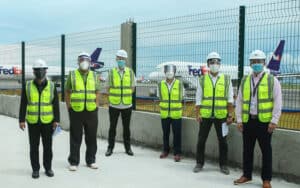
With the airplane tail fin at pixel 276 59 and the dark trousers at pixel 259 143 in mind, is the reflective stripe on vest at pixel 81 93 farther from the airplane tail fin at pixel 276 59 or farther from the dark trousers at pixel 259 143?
the airplane tail fin at pixel 276 59

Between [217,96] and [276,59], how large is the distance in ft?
3.68

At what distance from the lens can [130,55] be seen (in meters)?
10.7

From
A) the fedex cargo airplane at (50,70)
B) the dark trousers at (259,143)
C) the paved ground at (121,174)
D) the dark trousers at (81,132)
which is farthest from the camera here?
the fedex cargo airplane at (50,70)

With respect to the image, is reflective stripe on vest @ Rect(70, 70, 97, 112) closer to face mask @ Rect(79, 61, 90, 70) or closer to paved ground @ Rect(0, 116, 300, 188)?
face mask @ Rect(79, 61, 90, 70)

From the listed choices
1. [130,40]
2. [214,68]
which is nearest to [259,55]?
[214,68]

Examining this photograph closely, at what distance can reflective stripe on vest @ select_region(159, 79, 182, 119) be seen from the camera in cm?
882

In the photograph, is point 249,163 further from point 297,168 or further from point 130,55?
point 130,55

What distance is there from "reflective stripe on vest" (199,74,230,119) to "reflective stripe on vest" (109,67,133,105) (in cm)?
193

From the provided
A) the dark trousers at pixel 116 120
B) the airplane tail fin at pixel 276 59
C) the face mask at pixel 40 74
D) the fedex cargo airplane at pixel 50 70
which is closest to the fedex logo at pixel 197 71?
the dark trousers at pixel 116 120

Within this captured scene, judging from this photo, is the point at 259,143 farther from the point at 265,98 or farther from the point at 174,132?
the point at 174,132

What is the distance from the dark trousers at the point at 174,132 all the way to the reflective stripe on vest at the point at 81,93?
1.63 m

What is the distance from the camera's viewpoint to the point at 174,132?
29.1 ft

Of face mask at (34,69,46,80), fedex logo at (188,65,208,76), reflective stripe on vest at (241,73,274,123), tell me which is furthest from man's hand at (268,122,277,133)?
face mask at (34,69,46,80)

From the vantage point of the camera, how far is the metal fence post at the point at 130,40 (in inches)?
415
